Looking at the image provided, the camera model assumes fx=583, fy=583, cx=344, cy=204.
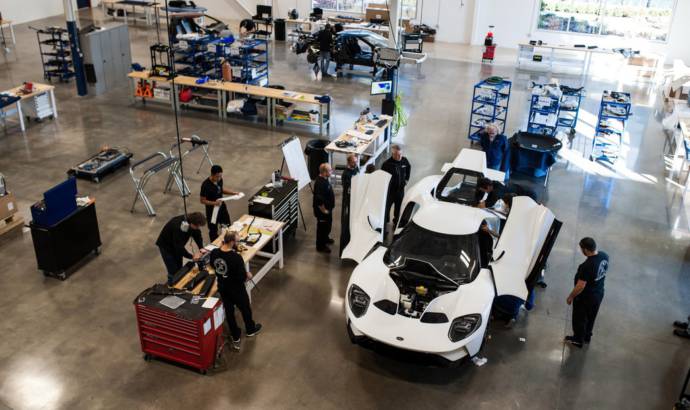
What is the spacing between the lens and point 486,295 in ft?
19.9

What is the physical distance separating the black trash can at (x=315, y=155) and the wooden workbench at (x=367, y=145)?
19 centimetres

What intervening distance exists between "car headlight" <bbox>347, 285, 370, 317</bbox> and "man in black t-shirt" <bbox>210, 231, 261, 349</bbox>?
1128 mm

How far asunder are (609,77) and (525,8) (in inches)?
182

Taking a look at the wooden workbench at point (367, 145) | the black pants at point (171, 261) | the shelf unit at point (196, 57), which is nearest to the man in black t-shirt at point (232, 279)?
the black pants at point (171, 261)

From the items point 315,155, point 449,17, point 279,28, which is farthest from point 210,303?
point 449,17

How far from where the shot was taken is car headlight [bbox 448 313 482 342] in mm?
5660

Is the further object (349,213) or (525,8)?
(525,8)

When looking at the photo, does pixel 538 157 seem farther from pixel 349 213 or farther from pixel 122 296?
pixel 122 296

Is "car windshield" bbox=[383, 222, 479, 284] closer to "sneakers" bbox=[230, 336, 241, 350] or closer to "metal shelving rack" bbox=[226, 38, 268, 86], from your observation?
"sneakers" bbox=[230, 336, 241, 350]

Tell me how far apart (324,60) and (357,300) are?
12.4 metres

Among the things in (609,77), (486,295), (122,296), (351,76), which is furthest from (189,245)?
(609,77)

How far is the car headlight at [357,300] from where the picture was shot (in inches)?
235

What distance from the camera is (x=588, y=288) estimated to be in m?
6.30

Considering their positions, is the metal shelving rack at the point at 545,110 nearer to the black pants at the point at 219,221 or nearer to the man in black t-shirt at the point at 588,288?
the man in black t-shirt at the point at 588,288
